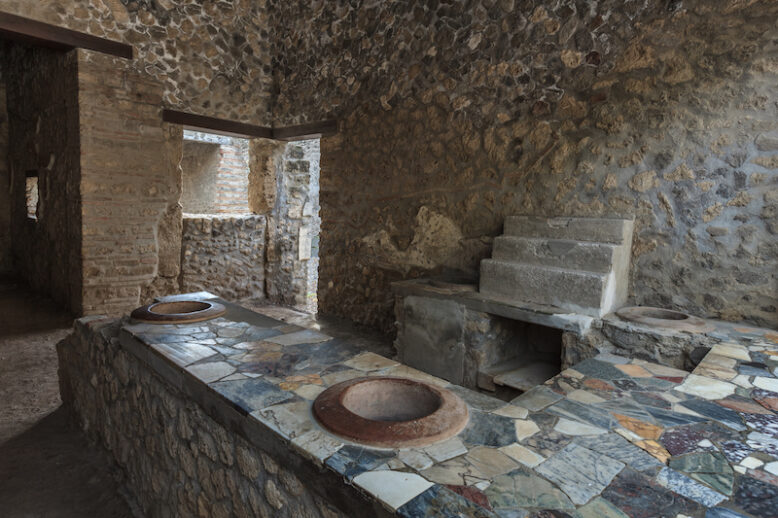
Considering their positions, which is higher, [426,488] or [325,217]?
[325,217]

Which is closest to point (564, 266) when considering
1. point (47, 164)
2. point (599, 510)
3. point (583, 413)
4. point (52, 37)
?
point (583, 413)

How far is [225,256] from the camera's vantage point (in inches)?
274

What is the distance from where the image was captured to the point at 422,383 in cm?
195

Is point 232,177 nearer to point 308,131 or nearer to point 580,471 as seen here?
point 308,131

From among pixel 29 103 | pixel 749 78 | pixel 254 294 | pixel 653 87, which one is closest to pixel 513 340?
pixel 653 87

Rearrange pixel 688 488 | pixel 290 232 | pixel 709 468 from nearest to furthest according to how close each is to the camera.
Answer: pixel 688 488 < pixel 709 468 < pixel 290 232

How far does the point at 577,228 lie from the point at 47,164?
6.73 metres

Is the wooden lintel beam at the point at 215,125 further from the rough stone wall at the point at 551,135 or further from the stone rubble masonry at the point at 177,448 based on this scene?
the stone rubble masonry at the point at 177,448

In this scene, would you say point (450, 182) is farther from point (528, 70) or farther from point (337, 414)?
point (337, 414)

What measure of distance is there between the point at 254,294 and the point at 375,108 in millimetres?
3753

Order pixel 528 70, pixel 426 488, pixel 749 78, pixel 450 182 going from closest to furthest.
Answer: pixel 426 488 < pixel 749 78 < pixel 528 70 < pixel 450 182

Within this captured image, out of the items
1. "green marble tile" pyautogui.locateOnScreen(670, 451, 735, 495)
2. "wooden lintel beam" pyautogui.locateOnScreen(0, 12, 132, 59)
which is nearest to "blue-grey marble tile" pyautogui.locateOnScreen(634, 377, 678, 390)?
"green marble tile" pyautogui.locateOnScreen(670, 451, 735, 495)

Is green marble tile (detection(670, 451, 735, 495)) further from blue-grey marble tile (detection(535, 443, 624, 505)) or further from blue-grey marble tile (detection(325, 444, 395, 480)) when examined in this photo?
blue-grey marble tile (detection(325, 444, 395, 480))

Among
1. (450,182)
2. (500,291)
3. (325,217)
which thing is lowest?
(500,291)
